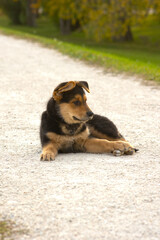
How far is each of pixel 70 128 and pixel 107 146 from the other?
1.95 feet

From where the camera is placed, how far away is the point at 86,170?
6.05 meters

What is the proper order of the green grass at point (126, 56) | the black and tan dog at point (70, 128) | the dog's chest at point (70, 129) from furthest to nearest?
the green grass at point (126, 56)
the dog's chest at point (70, 129)
the black and tan dog at point (70, 128)

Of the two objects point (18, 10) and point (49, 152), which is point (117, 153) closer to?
point (49, 152)

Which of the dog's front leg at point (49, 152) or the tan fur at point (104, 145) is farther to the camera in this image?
the tan fur at point (104, 145)

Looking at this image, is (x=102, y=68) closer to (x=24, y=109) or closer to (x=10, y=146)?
(x=24, y=109)

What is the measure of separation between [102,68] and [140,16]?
10471 mm

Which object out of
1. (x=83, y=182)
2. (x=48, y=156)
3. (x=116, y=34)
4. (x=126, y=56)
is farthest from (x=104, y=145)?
(x=116, y=34)

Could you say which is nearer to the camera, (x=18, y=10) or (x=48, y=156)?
(x=48, y=156)

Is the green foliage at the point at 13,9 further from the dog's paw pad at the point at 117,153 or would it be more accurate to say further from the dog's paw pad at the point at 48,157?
the dog's paw pad at the point at 48,157

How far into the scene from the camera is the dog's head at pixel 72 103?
20.8 ft

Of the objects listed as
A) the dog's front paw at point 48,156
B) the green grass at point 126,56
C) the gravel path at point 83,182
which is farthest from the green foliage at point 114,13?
the dog's front paw at point 48,156

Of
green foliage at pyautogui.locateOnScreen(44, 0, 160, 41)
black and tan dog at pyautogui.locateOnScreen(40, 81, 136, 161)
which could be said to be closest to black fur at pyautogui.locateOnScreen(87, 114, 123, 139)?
black and tan dog at pyautogui.locateOnScreen(40, 81, 136, 161)

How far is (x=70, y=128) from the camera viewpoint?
21.8 feet

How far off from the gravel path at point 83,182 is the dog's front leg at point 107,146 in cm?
10
